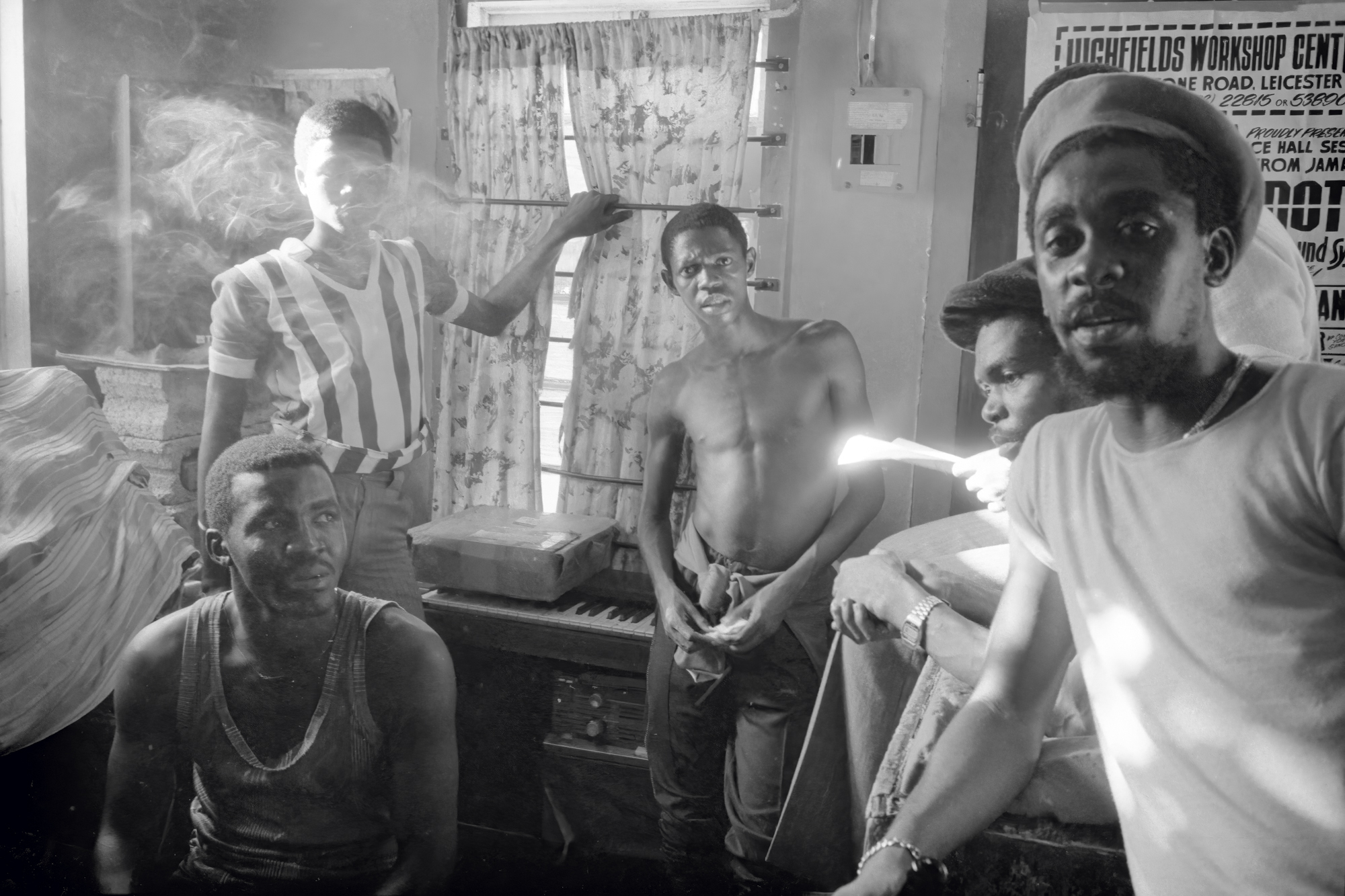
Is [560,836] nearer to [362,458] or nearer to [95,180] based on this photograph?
[362,458]

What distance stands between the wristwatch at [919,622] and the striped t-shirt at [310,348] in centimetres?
115

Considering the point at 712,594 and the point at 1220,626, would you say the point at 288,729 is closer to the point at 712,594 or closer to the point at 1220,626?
the point at 712,594

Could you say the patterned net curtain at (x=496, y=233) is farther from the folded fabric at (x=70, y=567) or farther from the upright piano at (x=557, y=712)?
the folded fabric at (x=70, y=567)

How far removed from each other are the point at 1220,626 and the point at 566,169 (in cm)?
193

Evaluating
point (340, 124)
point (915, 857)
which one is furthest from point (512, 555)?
point (915, 857)

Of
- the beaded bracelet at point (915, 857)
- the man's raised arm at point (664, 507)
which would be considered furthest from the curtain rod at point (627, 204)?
the beaded bracelet at point (915, 857)

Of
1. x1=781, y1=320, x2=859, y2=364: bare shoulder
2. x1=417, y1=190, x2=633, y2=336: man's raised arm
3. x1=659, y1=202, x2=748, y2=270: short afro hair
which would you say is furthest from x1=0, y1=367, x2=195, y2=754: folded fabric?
x1=781, y1=320, x2=859, y2=364: bare shoulder

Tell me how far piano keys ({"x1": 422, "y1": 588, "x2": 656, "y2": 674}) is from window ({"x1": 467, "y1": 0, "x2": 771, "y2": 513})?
309mm

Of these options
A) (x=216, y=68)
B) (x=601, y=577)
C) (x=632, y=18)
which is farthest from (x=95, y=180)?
(x=601, y=577)

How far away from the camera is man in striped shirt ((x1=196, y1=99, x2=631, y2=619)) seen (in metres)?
2.05

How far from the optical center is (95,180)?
2.31 metres

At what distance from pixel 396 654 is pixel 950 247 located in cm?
143

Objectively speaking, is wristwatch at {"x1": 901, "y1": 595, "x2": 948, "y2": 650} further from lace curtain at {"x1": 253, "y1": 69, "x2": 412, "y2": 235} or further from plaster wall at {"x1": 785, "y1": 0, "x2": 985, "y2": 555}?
lace curtain at {"x1": 253, "y1": 69, "x2": 412, "y2": 235}

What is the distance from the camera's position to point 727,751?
92.5 inches
